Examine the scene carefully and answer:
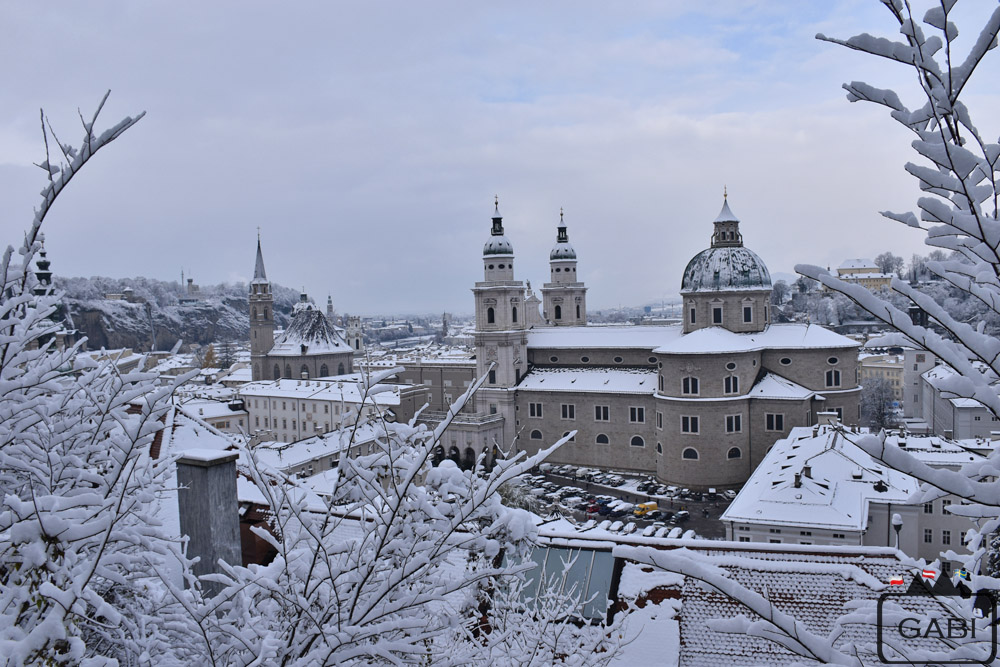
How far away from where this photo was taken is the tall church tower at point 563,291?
1897 inches

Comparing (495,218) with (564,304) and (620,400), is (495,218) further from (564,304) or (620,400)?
(620,400)

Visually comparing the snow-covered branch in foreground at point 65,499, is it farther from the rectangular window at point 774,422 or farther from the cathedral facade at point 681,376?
the rectangular window at point 774,422

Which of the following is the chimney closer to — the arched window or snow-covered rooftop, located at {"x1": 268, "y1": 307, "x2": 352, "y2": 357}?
the arched window

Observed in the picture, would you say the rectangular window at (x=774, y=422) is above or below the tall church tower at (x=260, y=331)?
below

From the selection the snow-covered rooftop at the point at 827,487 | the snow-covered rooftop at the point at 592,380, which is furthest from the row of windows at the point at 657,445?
the snow-covered rooftop at the point at 827,487

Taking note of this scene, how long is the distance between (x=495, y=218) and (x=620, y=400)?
12.7m

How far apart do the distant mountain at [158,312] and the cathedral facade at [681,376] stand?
2462 inches

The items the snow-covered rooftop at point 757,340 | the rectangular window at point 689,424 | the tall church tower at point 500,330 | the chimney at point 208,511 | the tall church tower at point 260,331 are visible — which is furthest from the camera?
the tall church tower at point 260,331

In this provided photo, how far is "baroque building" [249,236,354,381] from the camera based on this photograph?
5656 cm

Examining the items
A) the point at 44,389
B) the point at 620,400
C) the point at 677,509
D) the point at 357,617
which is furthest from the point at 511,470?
the point at 620,400

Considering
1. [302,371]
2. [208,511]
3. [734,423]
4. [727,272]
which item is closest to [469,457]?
[734,423]

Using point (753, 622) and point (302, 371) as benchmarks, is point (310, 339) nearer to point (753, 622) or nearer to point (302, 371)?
point (302, 371)

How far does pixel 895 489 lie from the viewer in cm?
2036

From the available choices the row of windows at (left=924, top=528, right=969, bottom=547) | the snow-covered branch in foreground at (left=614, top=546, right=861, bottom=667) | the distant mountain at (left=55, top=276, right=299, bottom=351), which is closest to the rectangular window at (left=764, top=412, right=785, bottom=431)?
the row of windows at (left=924, top=528, right=969, bottom=547)
